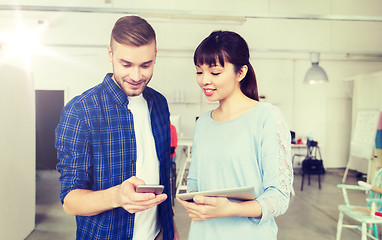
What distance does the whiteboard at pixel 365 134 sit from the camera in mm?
6859

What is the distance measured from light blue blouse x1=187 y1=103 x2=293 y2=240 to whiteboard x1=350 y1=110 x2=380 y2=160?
6.75 metres

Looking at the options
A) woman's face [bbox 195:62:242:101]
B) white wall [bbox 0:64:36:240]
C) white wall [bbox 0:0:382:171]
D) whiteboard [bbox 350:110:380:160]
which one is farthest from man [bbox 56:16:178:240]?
white wall [bbox 0:0:382:171]

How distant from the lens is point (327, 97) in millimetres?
9195

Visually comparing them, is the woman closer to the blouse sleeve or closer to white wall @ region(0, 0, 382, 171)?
the blouse sleeve

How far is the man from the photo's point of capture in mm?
1153

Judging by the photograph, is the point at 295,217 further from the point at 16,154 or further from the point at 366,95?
the point at 366,95

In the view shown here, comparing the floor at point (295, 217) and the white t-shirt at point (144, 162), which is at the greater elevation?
the white t-shirt at point (144, 162)

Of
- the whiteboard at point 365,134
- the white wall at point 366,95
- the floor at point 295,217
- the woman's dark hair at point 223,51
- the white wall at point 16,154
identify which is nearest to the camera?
the woman's dark hair at point 223,51

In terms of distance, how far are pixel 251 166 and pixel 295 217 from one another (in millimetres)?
3920

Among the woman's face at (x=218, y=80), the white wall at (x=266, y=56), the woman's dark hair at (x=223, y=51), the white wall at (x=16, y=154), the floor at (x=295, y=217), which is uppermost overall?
the white wall at (x=266, y=56)

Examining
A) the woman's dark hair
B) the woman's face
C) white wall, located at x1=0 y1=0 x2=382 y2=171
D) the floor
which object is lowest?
the floor

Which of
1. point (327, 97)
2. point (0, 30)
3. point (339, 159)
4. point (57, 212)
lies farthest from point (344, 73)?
point (0, 30)

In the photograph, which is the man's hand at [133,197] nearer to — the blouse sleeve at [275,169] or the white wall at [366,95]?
the blouse sleeve at [275,169]

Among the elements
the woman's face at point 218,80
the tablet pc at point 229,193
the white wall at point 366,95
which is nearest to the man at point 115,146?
the tablet pc at point 229,193
